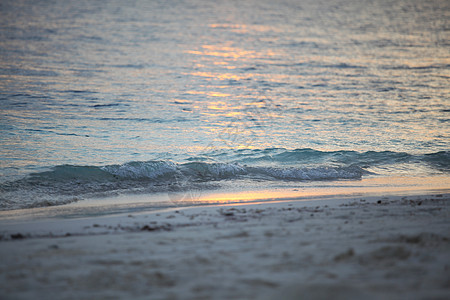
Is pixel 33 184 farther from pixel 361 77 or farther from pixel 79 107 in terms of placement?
pixel 361 77

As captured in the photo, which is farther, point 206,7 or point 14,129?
point 206,7

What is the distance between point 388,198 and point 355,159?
4.63m

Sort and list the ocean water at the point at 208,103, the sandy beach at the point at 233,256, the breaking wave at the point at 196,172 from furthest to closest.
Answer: the ocean water at the point at 208,103, the breaking wave at the point at 196,172, the sandy beach at the point at 233,256

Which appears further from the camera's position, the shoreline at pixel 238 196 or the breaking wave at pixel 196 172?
the breaking wave at pixel 196 172

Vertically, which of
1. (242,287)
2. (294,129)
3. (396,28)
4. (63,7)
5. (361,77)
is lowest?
(242,287)

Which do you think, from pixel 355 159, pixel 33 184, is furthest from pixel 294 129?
pixel 33 184

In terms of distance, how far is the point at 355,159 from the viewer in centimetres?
1171

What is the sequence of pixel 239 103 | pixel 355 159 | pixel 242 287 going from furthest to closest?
pixel 239 103
pixel 355 159
pixel 242 287

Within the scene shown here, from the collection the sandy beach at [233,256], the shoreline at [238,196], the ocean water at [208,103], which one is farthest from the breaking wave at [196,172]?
the sandy beach at [233,256]

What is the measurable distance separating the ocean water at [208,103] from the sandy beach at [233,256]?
295 cm

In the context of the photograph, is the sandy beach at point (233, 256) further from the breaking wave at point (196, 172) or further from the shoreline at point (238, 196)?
the breaking wave at point (196, 172)

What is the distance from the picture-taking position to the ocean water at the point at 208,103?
1005 cm

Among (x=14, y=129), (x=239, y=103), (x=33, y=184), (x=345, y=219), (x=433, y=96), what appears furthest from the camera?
(x=433, y=96)

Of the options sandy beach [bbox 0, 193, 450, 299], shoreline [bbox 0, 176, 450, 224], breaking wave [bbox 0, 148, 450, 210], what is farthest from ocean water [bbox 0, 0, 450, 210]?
sandy beach [bbox 0, 193, 450, 299]
